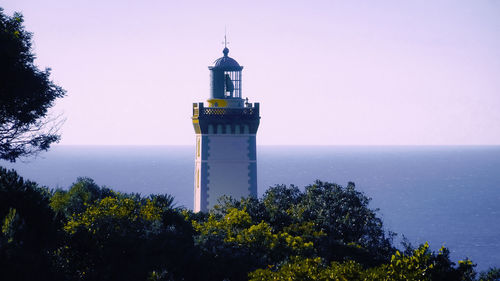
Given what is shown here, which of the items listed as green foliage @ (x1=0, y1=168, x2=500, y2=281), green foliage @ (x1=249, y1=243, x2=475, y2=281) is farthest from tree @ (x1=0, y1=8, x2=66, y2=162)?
green foliage @ (x1=249, y1=243, x2=475, y2=281)

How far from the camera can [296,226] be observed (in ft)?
94.6

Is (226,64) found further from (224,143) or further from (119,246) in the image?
(119,246)

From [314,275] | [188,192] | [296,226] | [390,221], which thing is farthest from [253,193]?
[188,192]

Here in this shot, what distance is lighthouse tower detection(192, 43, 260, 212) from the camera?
131 feet

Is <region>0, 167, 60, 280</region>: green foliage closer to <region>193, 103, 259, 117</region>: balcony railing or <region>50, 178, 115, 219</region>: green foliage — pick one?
<region>50, 178, 115, 219</region>: green foliage

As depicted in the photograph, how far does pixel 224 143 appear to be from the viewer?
40250mm

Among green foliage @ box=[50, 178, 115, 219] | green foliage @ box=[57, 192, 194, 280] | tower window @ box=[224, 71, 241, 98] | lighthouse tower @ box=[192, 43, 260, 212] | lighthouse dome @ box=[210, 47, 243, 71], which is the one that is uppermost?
lighthouse dome @ box=[210, 47, 243, 71]

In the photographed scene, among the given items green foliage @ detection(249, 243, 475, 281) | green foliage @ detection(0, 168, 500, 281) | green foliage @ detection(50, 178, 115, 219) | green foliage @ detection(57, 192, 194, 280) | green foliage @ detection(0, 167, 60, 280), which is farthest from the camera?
green foliage @ detection(50, 178, 115, 219)

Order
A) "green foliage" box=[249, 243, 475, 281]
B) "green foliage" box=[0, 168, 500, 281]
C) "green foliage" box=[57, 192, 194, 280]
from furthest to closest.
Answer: "green foliage" box=[57, 192, 194, 280] → "green foliage" box=[0, 168, 500, 281] → "green foliage" box=[249, 243, 475, 281]

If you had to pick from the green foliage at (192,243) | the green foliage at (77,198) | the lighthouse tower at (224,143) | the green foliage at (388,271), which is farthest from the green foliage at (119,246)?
the lighthouse tower at (224,143)

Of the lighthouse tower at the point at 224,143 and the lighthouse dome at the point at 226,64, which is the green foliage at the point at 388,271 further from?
the lighthouse dome at the point at 226,64

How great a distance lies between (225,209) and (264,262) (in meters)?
9.17

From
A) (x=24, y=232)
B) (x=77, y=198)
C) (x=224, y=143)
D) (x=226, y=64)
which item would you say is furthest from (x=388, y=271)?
(x=226, y=64)

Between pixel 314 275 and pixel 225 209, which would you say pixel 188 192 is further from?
pixel 314 275
